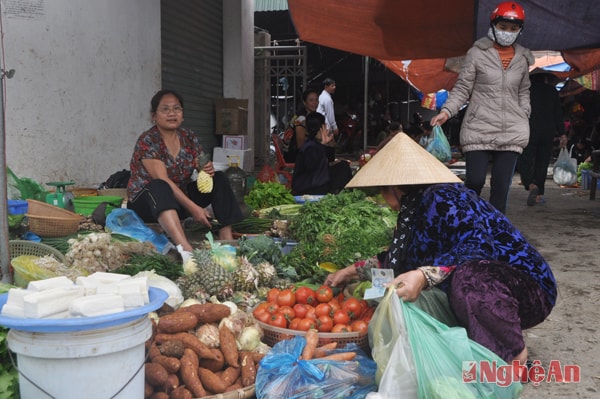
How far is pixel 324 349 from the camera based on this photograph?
2855 millimetres

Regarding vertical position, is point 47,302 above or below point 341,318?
above

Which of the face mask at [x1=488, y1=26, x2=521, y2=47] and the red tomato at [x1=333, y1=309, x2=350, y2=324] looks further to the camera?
the face mask at [x1=488, y1=26, x2=521, y2=47]

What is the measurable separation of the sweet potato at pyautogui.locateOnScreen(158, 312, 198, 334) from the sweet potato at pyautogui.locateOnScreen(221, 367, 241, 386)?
0.97 ft

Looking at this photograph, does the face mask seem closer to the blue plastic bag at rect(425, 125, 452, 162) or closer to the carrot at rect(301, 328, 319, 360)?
the blue plastic bag at rect(425, 125, 452, 162)

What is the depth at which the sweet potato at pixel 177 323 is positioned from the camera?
283cm

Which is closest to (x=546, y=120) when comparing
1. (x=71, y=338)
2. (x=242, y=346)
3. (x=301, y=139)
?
(x=301, y=139)

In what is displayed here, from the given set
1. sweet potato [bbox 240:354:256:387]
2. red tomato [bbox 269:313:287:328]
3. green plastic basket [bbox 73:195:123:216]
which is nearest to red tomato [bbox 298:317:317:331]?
red tomato [bbox 269:313:287:328]

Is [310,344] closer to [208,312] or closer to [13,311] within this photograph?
[208,312]

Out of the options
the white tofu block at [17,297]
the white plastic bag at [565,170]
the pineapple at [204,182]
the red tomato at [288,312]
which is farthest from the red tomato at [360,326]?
the white plastic bag at [565,170]

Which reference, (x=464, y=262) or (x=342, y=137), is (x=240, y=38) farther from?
(x=342, y=137)

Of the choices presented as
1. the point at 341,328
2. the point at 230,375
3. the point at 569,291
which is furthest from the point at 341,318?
the point at 569,291

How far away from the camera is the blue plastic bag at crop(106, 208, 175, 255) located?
4758mm

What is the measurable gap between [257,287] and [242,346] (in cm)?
101

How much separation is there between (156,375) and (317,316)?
958 millimetres
